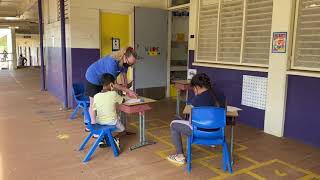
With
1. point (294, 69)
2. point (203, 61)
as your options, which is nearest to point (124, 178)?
point (294, 69)

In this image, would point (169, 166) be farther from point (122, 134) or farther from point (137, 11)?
point (137, 11)

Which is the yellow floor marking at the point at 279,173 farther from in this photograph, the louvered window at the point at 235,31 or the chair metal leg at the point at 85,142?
the chair metal leg at the point at 85,142

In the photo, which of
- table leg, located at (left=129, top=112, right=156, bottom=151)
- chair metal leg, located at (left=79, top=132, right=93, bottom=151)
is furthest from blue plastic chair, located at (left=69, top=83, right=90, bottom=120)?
table leg, located at (left=129, top=112, right=156, bottom=151)

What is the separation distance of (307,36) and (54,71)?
6.35 m

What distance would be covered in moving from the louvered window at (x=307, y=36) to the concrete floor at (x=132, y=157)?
122cm

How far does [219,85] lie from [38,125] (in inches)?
137

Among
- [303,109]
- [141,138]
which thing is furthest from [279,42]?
[141,138]

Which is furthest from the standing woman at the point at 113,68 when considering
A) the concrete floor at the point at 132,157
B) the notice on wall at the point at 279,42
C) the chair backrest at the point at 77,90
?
the notice on wall at the point at 279,42

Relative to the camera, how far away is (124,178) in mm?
3100

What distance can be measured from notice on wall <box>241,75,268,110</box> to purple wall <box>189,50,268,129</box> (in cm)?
7

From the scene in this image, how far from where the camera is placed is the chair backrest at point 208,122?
2.97 metres

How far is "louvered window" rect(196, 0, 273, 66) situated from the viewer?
4852mm

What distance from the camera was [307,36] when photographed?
164 inches

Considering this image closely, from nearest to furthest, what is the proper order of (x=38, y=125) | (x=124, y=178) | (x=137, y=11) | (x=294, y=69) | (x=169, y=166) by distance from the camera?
1. (x=124, y=178)
2. (x=169, y=166)
3. (x=294, y=69)
4. (x=38, y=125)
5. (x=137, y=11)
